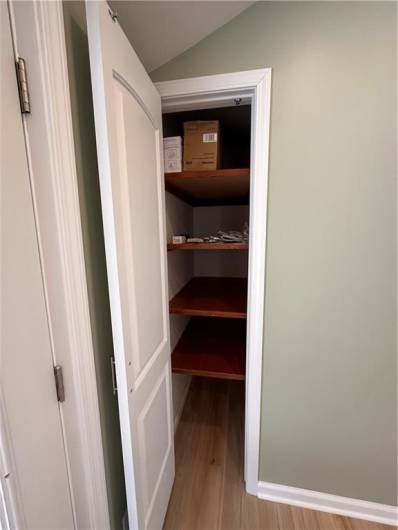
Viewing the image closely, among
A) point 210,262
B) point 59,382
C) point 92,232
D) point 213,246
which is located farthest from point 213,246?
point 210,262

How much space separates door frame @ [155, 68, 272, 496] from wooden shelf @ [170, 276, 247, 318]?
17 centimetres

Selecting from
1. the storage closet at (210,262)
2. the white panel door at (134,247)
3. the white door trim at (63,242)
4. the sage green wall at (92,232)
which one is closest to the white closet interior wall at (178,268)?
the storage closet at (210,262)

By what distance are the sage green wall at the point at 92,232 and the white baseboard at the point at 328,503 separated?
2.64ft

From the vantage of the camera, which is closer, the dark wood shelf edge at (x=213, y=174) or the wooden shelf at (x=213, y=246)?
the dark wood shelf edge at (x=213, y=174)

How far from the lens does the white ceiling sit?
81 cm

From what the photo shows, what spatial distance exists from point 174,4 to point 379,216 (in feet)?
3.65

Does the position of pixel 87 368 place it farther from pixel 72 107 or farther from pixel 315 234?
pixel 315 234

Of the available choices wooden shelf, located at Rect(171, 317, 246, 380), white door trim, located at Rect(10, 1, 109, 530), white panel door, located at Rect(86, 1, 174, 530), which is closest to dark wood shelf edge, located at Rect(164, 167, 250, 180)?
white panel door, located at Rect(86, 1, 174, 530)

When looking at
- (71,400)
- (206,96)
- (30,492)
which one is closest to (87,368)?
(71,400)

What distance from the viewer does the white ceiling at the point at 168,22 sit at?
2.65 feet

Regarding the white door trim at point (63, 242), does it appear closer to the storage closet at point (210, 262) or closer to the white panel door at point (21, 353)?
the white panel door at point (21, 353)

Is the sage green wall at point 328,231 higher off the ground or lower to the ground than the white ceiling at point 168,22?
lower

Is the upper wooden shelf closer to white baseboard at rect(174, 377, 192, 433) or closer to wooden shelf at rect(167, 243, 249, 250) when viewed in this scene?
wooden shelf at rect(167, 243, 249, 250)

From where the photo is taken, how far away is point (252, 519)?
1.15m
